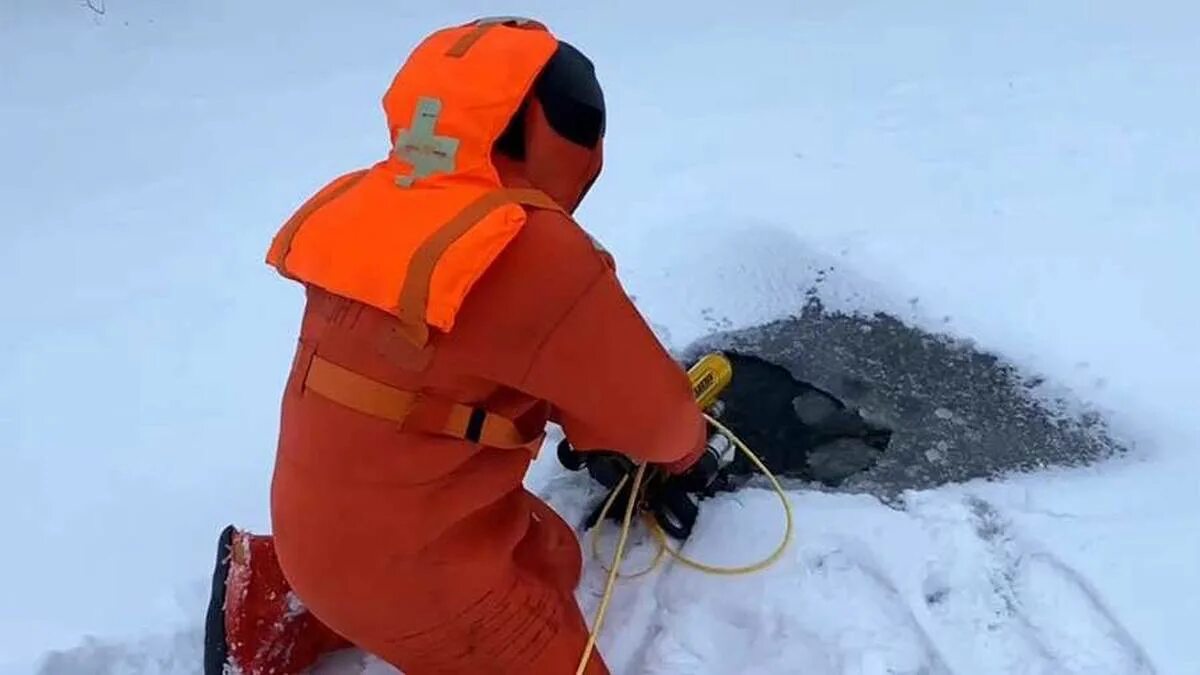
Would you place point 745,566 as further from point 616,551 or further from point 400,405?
point 400,405

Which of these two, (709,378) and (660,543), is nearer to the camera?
(660,543)

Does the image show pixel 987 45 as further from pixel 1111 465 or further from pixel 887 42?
pixel 1111 465

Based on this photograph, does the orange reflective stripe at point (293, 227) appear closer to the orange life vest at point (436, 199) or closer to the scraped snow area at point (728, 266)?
the orange life vest at point (436, 199)

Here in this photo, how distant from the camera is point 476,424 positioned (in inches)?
76.7

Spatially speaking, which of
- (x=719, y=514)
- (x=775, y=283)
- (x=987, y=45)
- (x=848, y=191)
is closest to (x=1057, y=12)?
(x=987, y=45)

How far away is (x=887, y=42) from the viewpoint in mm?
4305

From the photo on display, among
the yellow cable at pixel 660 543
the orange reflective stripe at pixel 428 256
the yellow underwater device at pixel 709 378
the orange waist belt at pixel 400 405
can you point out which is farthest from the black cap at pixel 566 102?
the yellow underwater device at pixel 709 378

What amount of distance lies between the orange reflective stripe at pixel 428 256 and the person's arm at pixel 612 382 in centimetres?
20

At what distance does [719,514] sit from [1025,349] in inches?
34.0

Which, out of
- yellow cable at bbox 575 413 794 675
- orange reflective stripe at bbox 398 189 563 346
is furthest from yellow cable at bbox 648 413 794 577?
orange reflective stripe at bbox 398 189 563 346

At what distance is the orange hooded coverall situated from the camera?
1771 mm

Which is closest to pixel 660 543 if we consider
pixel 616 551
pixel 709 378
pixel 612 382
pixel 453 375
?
pixel 616 551

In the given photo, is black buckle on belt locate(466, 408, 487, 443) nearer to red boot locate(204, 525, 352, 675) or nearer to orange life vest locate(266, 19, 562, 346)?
orange life vest locate(266, 19, 562, 346)

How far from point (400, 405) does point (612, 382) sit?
32cm
